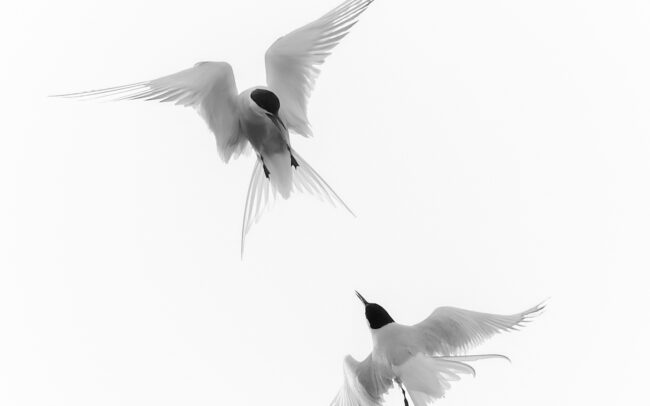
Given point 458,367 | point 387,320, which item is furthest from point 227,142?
point 458,367

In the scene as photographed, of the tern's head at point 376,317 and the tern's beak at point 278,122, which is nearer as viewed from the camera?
the tern's beak at point 278,122

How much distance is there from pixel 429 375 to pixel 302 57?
170cm

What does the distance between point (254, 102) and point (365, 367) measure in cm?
146

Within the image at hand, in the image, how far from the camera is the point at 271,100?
476 centimetres

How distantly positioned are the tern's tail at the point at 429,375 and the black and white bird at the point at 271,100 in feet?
3.05

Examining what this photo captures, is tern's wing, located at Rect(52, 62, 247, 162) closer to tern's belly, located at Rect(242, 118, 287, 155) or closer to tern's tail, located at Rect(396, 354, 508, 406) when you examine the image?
tern's belly, located at Rect(242, 118, 287, 155)

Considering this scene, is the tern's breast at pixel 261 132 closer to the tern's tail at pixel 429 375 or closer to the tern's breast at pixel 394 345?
the tern's breast at pixel 394 345

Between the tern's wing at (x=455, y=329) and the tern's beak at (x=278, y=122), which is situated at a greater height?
the tern's beak at (x=278, y=122)

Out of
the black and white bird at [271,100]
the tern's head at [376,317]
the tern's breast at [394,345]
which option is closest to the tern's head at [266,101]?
the black and white bird at [271,100]

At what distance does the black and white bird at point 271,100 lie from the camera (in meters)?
4.72

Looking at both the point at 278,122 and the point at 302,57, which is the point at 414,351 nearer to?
the point at 278,122

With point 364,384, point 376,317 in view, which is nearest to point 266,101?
point 376,317

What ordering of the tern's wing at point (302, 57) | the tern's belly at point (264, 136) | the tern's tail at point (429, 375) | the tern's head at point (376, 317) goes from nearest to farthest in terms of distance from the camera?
the tern's tail at point (429, 375) → the tern's wing at point (302, 57) → the tern's belly at point (264, 136) → the tern's head at point (376, 317)

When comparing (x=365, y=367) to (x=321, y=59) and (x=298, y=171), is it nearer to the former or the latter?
(x=298, y=171)
